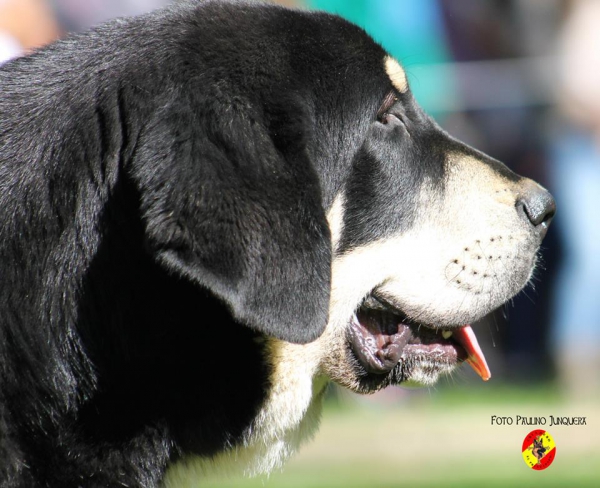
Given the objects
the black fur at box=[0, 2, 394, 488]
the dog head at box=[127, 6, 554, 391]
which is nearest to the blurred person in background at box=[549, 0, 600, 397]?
the dog head at box=[127, 6, 554, 391]

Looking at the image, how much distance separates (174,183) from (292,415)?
3.03ft

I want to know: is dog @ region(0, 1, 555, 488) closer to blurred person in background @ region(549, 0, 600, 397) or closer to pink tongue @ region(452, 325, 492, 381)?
pink tongue @ region(452, 325, 492, 381)

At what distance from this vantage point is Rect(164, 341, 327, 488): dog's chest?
257cm

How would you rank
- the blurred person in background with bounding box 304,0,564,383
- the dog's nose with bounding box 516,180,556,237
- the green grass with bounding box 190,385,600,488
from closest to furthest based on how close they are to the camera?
the dog's nose with bounding box 516,180,556,237 < the green grass with bounding box 190,385,600,488 < the blurred person in background with bounding box 304,0,564,383

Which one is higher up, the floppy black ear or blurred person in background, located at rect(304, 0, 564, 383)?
the floppy black ear

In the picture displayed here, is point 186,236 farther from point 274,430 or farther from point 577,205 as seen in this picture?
point 577,205

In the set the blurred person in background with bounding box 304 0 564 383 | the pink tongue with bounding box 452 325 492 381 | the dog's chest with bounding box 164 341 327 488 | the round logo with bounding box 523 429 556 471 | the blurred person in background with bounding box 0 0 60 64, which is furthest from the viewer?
Answer: the blurred person in background with bounding box 304 0 564 383

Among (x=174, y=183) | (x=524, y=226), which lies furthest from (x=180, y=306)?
(x=524, y=226)

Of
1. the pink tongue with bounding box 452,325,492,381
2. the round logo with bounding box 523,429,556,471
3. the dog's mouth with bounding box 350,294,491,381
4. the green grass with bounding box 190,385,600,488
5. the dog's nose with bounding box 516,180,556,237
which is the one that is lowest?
the green grass with bounding box 190,385,600,488

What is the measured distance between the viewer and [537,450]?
14.5 feet

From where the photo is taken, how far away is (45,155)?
2357 millimetres

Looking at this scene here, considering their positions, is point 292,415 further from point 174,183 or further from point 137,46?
point 137,46

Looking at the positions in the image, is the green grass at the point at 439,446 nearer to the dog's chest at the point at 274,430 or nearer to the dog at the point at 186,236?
the dog's chest at the point at 274,430

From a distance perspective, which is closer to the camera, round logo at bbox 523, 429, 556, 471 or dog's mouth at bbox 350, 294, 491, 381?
dog's mouth at bbox 350, 294, 491, 381
